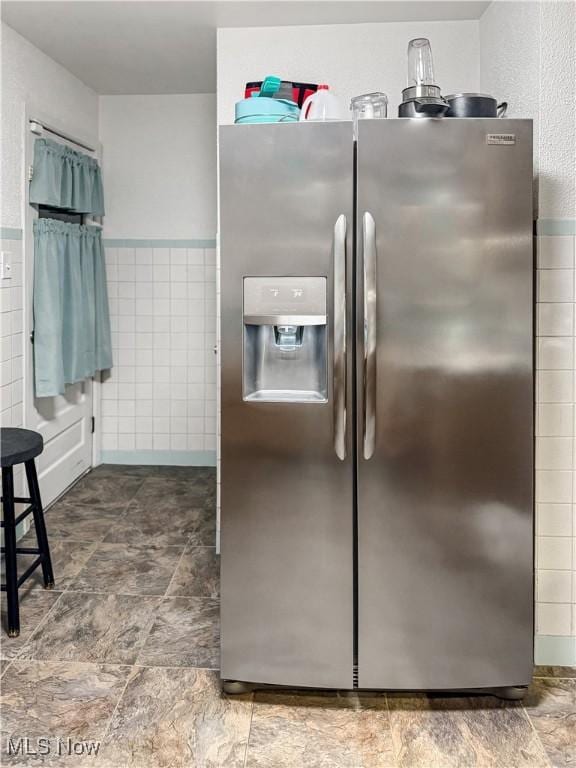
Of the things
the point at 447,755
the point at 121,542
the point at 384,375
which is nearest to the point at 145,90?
the point at 121,542

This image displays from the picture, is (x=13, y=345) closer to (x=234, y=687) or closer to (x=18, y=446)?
(x=18, y=446)

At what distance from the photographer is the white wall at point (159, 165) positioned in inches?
170

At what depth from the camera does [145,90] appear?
165 inches

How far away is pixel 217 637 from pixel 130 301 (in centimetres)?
272

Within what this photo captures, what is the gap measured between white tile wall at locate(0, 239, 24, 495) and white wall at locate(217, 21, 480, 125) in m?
1.31

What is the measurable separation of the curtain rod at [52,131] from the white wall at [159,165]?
0.29m

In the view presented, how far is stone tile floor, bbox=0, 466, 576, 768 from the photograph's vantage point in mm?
1807

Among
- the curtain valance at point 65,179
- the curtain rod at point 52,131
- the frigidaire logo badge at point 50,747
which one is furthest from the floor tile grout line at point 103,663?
the curtain rod at point 52,131

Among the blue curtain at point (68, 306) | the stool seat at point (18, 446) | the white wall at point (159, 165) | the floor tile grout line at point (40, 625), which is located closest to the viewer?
the floor tile grout line at point (40, 625)

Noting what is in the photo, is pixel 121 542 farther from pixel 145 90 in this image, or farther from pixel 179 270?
pixel 145 90

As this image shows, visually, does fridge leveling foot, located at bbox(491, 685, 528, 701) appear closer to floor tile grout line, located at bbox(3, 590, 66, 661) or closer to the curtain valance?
floor tile grout line, located at bbox(3, 590, 66, 661)

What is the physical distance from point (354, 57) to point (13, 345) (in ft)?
6.98

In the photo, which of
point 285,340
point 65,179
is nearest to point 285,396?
point 285,340

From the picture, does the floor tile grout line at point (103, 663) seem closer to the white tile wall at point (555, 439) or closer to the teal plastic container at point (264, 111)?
the white tile wall at point (555, 439)
